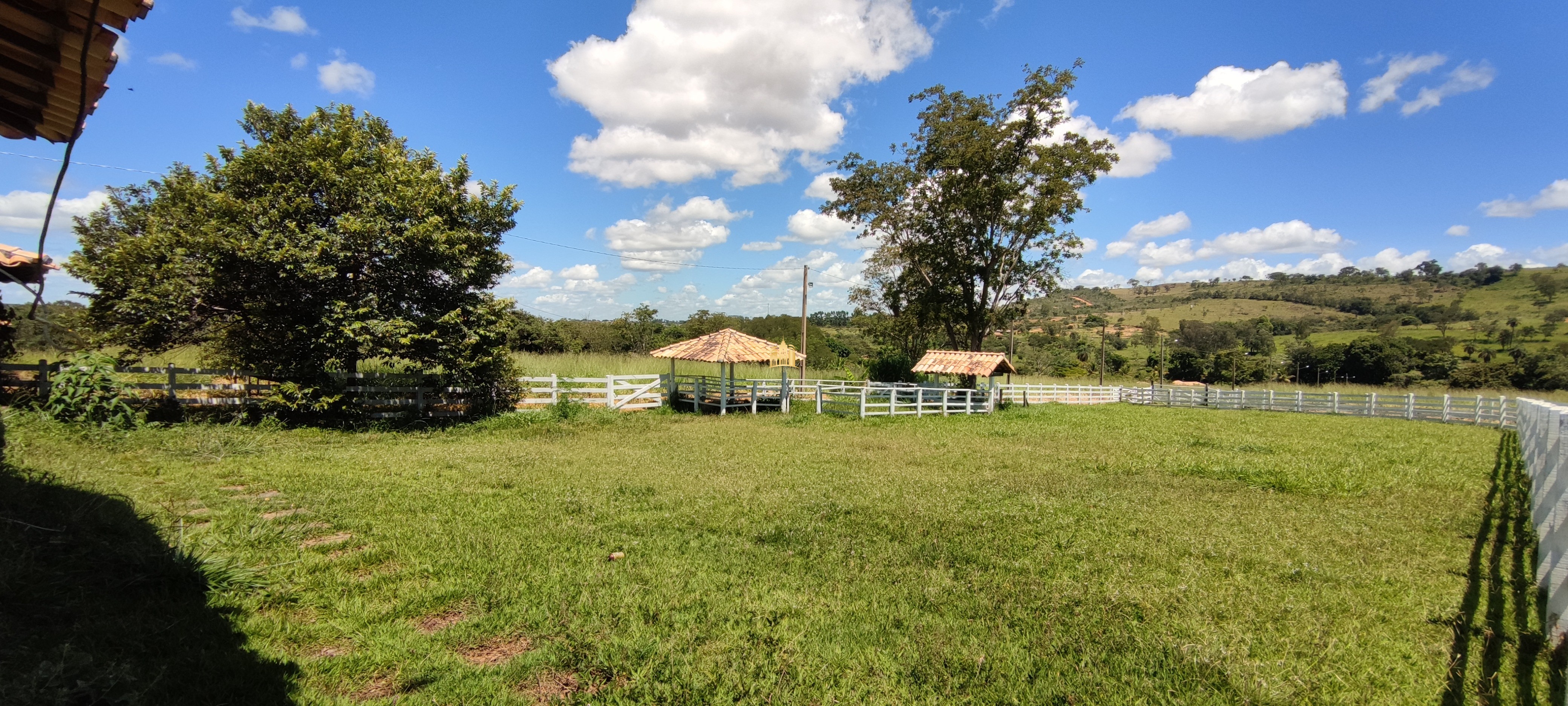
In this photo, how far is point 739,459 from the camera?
9844 millimetres

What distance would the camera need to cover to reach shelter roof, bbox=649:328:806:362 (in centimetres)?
1642

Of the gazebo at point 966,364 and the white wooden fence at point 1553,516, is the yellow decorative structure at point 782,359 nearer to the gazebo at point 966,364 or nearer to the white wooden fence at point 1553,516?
the gazebo at point 966,364

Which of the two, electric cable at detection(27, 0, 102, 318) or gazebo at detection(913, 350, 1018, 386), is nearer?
electric cable at detection(27, 0, 102, 318)

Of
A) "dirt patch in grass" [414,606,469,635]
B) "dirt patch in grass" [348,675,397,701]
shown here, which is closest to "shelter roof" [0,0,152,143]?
"dirt patch in grass" [348,675,397,701]

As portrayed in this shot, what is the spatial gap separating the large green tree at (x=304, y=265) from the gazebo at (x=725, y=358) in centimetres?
521

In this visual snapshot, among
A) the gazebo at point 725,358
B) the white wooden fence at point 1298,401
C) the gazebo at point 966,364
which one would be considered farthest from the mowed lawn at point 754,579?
the white wooden fence at point 1298,401

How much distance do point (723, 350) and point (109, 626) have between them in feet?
44.6

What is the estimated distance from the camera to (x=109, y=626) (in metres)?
3.16

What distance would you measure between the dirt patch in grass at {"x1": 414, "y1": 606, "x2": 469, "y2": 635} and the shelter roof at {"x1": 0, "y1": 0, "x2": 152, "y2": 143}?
3.00 metres

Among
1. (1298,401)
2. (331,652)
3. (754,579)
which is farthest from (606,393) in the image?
(1298,401)

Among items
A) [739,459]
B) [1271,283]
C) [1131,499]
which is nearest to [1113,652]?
[1131,499]

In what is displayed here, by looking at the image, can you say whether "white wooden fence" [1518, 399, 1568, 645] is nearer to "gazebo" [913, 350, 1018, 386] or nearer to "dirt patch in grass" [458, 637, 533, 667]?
"dirt patch in grass" [458, 637, 533, 667]

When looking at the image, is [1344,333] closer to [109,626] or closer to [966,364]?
[966,364]

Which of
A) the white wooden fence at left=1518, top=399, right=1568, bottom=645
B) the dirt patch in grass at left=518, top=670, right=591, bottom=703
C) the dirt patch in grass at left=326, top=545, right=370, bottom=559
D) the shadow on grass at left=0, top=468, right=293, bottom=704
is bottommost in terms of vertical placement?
the dirt patch in grass at left=518, top=670, right=591, bottom=703
